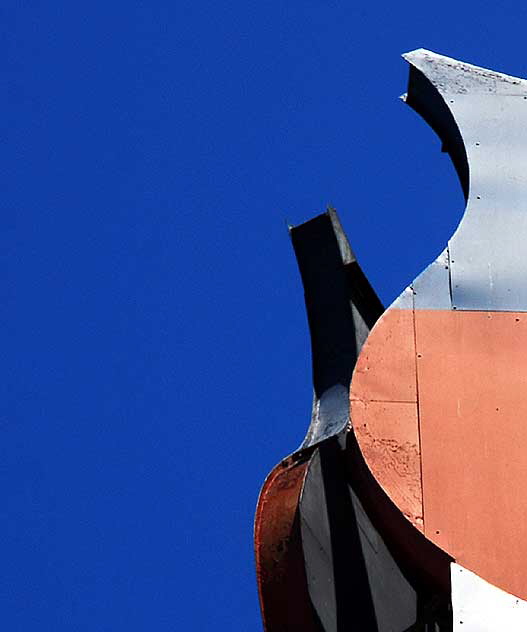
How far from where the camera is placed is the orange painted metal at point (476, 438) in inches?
432

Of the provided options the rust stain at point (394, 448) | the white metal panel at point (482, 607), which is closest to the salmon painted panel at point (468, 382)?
the rust stain at point (394, 448)

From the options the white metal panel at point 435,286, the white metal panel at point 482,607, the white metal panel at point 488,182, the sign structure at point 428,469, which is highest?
the white metal panel at point 488,182

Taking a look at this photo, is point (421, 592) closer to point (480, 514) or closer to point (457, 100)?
point (480, 514)

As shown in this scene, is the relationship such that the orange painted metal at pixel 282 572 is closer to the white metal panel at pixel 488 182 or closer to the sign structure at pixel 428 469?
the sign structure at pixel 428 469

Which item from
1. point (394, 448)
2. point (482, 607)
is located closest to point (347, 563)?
point (394, 448)

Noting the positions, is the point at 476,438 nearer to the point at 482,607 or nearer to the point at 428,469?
the point at 428,469

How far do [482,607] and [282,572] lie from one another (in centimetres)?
149

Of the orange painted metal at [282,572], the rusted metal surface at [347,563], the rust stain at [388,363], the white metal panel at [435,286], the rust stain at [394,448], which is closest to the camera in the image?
the rust stain at [394,448]

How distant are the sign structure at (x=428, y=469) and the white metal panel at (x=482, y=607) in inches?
0.4

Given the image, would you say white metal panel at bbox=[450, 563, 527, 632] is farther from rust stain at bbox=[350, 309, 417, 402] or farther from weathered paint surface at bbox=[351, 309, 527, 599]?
rust stain at bbox=[350, 309, 417, 402]

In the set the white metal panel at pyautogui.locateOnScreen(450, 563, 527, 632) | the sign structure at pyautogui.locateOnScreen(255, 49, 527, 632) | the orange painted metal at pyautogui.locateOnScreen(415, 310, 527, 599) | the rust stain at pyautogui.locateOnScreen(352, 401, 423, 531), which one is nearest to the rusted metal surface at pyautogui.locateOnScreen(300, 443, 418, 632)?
the sign structure at pyautogui.locateOnScreen(255, 49, 527, 632)

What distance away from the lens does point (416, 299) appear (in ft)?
40.6

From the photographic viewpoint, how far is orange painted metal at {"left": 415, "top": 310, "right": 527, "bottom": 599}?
1098cm

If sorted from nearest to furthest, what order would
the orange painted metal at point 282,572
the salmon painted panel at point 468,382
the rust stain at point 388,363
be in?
the salmon painted panel at point 468,382 → the orange painted metal at point 282,572 → the rust stain at point 388,363
